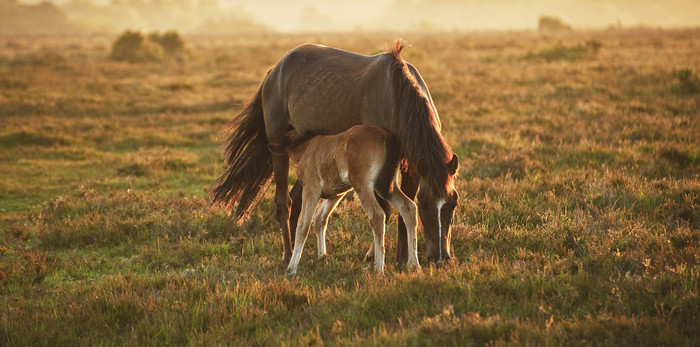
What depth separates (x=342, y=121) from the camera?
5590 mm

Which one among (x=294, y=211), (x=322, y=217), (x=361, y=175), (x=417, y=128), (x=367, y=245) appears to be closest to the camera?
(x=417, y=128)

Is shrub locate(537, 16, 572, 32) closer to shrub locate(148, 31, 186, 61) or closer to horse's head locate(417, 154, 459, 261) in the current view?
shrub locate(148, 31, 186, 61)

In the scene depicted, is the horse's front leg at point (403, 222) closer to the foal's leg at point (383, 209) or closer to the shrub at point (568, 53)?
the foal's leg at point (383, 209)

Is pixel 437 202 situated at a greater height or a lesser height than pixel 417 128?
lesser

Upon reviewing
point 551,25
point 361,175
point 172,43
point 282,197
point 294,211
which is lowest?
point 294,211

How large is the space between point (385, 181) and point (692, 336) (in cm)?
260

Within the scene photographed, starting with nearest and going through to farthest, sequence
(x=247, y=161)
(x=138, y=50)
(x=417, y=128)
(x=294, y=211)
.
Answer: (x=417, y=128), (x=294, y=211), (x=247, y=161), (x=138, y=50)

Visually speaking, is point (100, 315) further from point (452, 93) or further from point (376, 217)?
point (452, 93)

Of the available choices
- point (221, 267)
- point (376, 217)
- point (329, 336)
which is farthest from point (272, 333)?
point (221, 267)

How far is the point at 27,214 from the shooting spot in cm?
813

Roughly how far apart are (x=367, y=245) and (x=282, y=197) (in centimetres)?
111

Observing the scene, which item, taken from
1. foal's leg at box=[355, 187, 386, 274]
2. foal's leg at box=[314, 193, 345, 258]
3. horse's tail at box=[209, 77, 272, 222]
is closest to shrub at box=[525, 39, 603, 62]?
horse's tail at box=[209, 77, 272, 222]

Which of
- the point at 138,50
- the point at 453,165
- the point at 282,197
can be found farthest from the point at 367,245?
the point at 138,50

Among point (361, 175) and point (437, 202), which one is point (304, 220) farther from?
point (437, 202)
